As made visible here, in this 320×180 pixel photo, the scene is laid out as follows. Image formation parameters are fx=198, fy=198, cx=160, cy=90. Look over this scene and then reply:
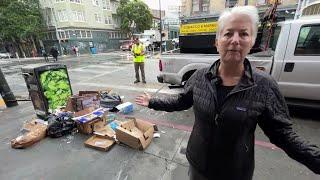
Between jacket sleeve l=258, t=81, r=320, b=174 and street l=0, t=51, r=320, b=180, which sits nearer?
jacket sleeve l=258, t=81, r=320, b=174

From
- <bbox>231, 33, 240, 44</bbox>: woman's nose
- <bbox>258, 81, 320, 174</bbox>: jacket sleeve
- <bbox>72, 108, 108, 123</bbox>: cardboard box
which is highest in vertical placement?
<bbox>231, 33, 240, 44</bbox>: woman's nose

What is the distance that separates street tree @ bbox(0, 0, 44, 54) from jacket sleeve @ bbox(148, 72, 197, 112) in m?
34.7

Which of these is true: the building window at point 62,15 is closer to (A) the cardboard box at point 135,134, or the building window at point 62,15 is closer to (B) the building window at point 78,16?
(B) the building window at point 78,16

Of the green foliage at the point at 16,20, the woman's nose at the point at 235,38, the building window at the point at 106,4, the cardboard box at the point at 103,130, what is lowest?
the cardboard box at the point at 103,130

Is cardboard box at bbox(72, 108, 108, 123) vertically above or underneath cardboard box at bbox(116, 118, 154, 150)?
above

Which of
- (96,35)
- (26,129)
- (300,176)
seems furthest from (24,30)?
(300,176)

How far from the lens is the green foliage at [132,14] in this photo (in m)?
41.2

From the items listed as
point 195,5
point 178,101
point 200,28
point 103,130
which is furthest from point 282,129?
point 195,5

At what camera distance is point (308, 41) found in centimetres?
404

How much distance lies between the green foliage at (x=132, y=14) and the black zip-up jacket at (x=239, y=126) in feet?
142

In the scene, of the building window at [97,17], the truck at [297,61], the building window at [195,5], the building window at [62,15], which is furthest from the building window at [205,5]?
the building window at [97,17]

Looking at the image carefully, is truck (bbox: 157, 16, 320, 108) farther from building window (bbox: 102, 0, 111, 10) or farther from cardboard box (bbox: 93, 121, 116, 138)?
building window (bbox: 102, 0, 111, 10)

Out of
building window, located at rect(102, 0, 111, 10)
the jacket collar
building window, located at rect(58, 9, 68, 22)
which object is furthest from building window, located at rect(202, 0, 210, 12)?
the jacket collar

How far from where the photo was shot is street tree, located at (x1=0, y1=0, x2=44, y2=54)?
28969 mm
